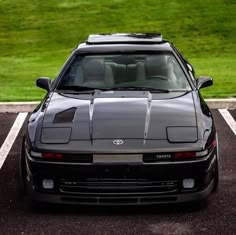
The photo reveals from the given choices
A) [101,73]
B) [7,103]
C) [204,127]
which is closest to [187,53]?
[7,103]

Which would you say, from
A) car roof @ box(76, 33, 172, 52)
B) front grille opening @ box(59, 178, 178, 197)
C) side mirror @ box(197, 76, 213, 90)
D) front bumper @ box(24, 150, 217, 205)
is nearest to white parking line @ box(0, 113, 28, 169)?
car roof @ box(76, 33, 172, 52)

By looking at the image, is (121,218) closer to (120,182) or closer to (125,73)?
(120,182)

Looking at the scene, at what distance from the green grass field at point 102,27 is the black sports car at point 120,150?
29.4 ft

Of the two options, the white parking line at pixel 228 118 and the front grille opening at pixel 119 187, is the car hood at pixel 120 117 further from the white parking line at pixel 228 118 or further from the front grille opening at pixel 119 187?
the white parking line at pixel 228 118

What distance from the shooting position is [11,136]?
9359 mm

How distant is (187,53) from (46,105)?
12869 mm

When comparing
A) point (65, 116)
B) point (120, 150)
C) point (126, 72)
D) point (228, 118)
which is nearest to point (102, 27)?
point (228, 118)

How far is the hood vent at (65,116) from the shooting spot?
20.4ft

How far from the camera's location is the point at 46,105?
671cm

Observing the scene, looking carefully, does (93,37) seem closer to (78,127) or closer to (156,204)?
(78,127)

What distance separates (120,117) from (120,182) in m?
0.75

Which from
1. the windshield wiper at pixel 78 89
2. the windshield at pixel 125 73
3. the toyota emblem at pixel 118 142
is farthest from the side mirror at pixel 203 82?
the toyota emblem at pixel 118 142

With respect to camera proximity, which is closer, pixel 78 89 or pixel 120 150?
pixel 120 150

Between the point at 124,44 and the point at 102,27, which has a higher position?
the point at 124,44
